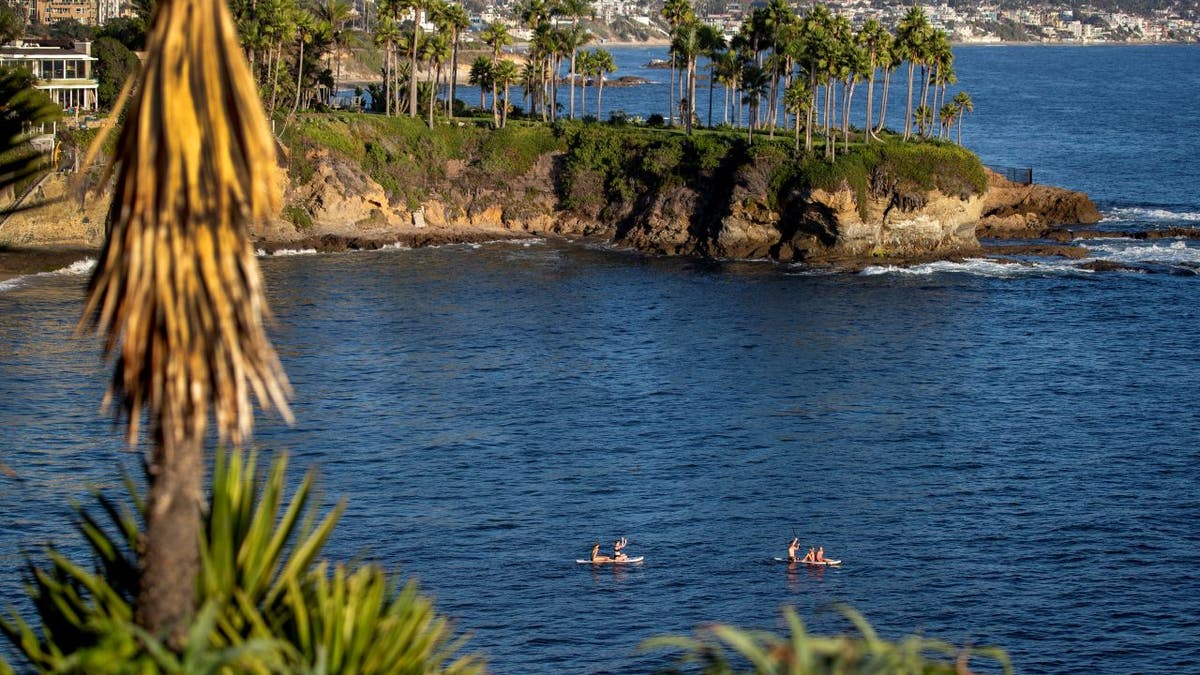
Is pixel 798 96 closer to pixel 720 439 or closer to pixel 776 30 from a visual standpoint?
pixel 776 30

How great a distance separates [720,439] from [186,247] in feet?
152

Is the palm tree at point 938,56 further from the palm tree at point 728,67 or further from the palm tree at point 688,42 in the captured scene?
the palm tree at point 688,42

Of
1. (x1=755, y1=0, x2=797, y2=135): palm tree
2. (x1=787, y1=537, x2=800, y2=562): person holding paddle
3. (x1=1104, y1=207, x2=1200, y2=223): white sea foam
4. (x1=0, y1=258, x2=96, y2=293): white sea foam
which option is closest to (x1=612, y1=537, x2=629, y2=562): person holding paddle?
(x1=787, y1=537, x2=800, y2=562): person holding paddle

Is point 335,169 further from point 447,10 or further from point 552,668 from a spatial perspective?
point 552,668

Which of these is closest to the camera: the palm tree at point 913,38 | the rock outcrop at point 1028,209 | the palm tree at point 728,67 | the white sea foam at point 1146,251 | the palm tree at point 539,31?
the white sea foam at point 1146,251

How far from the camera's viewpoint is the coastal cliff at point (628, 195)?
305 feet

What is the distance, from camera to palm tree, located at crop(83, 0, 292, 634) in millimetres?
10391

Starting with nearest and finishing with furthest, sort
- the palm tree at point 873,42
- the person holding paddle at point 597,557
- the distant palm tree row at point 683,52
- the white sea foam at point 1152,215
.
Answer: the person holding paddle at point 597,557, the distant palm tree row at point 683,52, the palm tree at point 873,42, the white sea foam at point 1152,215

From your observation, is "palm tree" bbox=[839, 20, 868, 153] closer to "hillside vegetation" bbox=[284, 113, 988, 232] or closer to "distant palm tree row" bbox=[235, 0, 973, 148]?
"distant palm tree row" bbox=[235, 0, 973, 148]

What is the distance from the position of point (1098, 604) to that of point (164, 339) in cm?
3447

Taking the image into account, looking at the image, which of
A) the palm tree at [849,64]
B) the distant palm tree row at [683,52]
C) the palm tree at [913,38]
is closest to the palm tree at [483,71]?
the distant palm tree row at [683,52]

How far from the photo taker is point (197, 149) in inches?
413

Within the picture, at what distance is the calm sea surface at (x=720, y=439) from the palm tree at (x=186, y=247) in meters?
25.8

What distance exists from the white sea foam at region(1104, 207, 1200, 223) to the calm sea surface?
1396 cm
